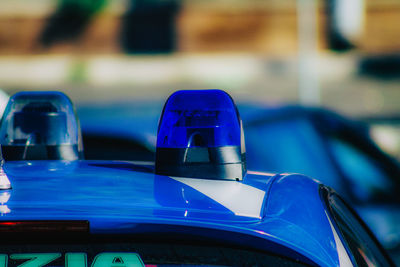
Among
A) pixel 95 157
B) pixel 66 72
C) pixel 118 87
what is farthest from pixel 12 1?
pixel 95 157

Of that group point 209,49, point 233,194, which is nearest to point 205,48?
point 209,49

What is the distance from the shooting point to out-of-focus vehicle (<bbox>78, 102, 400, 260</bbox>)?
12.4 feet

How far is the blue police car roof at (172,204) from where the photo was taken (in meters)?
1.18

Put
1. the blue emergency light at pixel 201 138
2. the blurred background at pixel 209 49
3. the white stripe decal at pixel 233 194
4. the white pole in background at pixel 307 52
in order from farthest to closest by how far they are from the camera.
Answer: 1. the blurred background at pixel 209 49
2. the white pole in background at pixel 307 52
3. the blue emergency light at pixel 201 138
4. the white stripe decal at pixel 233 194

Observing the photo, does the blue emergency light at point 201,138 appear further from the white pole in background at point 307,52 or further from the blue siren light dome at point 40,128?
the white pole in background at point 307,52

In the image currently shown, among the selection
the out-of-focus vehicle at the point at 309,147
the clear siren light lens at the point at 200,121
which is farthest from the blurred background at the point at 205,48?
the clear siren light lens at the point at 200,121

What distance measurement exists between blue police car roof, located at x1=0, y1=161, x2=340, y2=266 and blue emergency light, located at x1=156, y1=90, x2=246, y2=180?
0.03 metres

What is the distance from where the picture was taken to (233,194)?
1.41 metres

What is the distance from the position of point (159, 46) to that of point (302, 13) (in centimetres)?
530

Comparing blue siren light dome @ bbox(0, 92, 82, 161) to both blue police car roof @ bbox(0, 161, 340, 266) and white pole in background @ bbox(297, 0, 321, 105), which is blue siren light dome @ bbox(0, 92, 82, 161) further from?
white pole in background @ bbox(297, 0, 321, 105)

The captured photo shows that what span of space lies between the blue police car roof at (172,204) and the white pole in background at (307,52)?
20505 mm

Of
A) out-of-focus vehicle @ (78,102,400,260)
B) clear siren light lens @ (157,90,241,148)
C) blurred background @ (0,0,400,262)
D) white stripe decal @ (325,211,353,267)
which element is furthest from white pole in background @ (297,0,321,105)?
white stripe decal @ (325,211,353,267)

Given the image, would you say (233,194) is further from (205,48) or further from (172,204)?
(205,48)

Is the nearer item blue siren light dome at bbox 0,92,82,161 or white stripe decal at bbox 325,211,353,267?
white stripe decal at bbox 325,211,353,267
